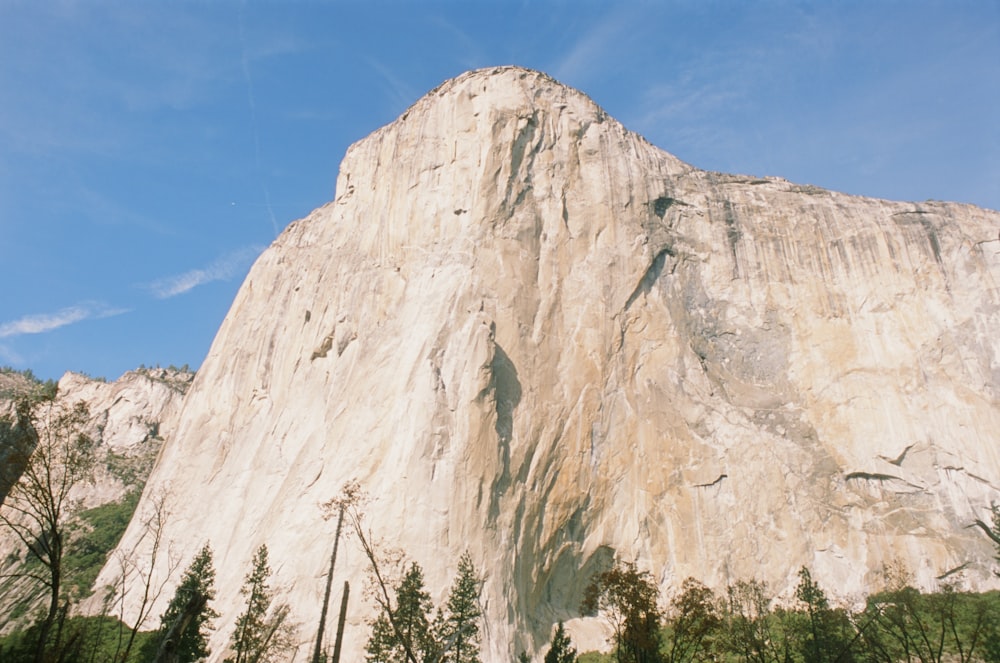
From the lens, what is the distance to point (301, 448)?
40219 mm

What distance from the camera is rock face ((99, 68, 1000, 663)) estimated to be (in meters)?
34.8

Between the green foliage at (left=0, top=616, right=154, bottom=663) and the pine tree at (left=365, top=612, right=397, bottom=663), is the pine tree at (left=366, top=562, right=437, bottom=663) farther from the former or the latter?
the green foliage at (left=0, top=616, right=154, bottom=663)

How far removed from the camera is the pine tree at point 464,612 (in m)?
26.2

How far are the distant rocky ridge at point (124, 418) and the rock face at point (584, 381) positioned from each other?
22.2 meters

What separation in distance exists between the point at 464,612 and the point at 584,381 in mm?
16262

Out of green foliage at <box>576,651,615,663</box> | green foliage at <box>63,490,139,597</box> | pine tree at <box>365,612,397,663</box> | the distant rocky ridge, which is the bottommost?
pine tree at <box>365,612,397,663</box>

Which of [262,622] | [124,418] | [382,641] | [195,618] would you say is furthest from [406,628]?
[124,418]

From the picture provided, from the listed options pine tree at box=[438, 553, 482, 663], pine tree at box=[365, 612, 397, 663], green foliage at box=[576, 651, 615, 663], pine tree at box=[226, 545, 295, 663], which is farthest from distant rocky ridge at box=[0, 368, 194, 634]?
pine tree at box=[365, 612, 397, 663]

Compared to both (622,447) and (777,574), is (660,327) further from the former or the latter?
(777,574)

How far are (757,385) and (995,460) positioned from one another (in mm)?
13545

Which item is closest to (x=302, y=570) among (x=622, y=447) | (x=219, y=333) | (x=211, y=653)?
(x=211, y=653)

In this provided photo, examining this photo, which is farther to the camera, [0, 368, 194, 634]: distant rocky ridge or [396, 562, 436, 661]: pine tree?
[0, 368, 194, 634]: distant rocky ridge

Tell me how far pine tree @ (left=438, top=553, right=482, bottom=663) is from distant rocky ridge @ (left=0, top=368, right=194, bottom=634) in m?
53.7

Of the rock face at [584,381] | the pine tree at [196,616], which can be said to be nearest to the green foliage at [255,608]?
the rock face at [584,381]
